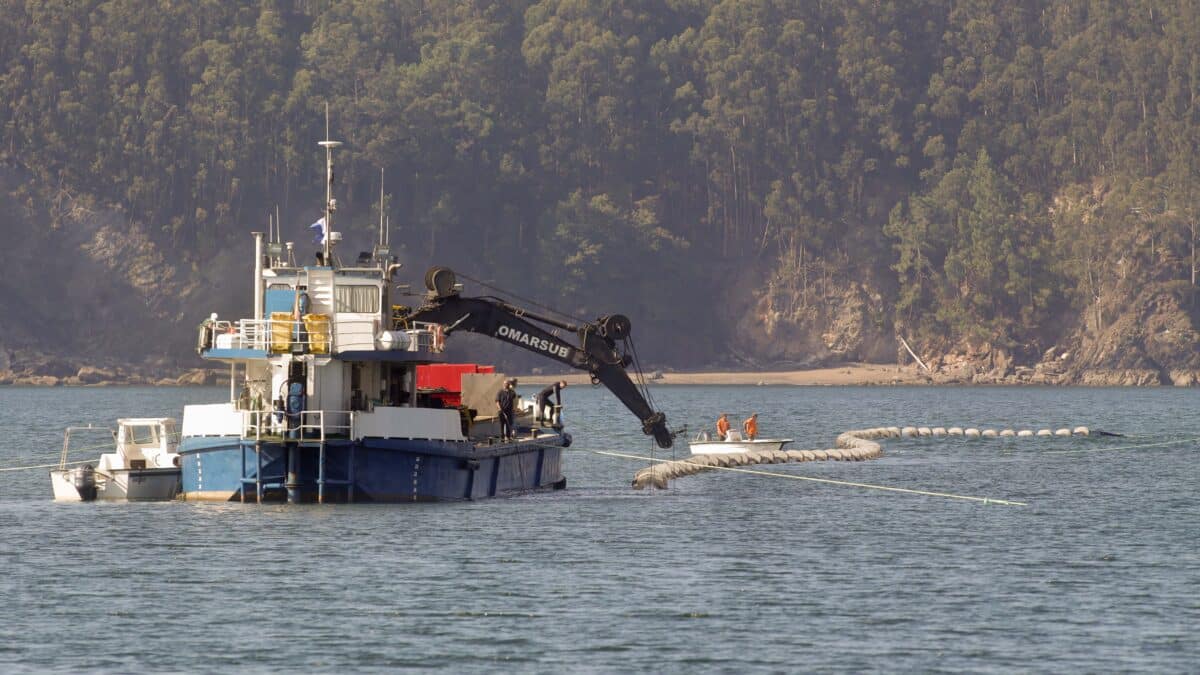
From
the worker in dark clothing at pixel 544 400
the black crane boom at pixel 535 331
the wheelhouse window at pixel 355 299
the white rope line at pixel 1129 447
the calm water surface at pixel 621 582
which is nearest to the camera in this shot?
the calm water surface at pixel 621 582

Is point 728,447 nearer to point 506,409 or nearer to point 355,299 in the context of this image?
point 506,409

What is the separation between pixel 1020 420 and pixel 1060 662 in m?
97.9

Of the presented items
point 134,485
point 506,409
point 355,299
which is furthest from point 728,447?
point 134,485

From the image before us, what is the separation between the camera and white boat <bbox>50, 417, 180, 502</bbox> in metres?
52.6

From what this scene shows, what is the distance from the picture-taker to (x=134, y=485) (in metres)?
52.7

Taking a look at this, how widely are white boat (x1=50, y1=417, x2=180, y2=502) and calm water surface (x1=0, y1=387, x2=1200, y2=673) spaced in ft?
2.31

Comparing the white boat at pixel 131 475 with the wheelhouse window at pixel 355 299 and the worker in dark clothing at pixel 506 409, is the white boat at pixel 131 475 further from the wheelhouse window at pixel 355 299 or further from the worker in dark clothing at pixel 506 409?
the worker in dark clothing at pixel 506 409

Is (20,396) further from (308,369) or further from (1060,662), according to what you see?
(1060,662)

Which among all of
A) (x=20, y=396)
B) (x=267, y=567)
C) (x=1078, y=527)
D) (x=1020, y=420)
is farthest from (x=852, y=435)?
(x=20, y=396)

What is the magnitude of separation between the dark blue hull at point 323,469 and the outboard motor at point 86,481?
12.6ft

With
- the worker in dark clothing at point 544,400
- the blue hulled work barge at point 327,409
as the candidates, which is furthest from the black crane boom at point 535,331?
the blue hulled work barge at point 327,409

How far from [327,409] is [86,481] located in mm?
8599

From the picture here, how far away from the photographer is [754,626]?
34.6 meters

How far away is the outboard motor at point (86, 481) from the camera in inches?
2087
